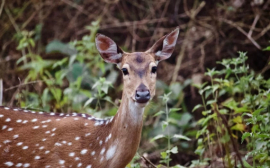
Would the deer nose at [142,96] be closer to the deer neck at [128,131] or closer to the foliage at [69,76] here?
the deer neck at [128,131]

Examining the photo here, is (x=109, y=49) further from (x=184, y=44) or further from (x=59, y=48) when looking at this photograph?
(x=184, y=44)

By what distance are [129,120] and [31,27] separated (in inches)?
205

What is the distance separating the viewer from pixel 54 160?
4082mm

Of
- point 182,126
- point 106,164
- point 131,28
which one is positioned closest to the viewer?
point 106,164

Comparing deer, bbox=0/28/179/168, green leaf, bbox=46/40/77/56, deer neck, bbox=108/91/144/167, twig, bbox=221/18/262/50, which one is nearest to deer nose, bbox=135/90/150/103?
deer, bbox=0/28/179/168

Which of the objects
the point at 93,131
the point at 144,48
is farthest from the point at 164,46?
the point at 144,48

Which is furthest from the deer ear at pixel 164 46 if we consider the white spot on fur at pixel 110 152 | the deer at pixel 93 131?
the white spot on fur at pixel 110 152

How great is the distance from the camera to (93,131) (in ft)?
13.9

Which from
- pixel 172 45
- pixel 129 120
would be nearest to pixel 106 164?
pixel 129 120

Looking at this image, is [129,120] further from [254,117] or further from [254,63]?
[254,63]

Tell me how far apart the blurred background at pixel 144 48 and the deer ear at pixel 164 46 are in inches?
45.2

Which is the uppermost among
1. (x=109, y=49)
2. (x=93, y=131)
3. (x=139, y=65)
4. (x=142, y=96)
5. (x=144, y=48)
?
(x=144, y=48)

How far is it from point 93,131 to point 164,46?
0.97 m

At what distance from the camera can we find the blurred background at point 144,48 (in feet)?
20.7
